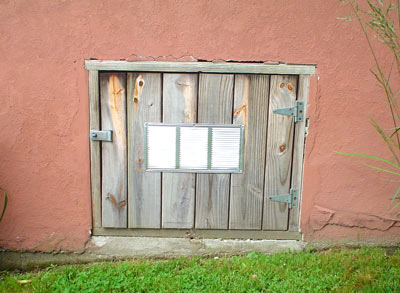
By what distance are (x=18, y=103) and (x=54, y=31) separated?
529 millimetres

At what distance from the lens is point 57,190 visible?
97.8 inches

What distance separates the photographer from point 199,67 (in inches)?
93.0

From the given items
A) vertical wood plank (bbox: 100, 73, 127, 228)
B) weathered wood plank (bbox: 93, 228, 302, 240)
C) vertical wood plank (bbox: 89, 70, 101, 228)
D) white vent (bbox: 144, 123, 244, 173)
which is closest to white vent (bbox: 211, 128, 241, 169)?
white vent (bbox: 144, 123, 244, 173)

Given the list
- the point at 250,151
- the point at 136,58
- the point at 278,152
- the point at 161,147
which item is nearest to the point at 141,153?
the point at 161,147

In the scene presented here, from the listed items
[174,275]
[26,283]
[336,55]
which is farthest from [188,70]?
[26,283]

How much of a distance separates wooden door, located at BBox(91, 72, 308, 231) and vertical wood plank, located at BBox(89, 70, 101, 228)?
0.07ft

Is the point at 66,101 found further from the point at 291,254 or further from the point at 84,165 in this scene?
the point at 291,254

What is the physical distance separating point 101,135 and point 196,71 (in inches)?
30.2

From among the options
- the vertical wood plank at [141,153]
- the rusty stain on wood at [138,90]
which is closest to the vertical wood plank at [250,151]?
the vertical wood plank at [141,153]

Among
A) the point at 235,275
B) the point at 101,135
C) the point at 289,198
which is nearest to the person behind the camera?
the point at 235,275

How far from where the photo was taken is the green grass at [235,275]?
220 cm

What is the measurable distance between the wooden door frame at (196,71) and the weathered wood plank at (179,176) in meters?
0.06

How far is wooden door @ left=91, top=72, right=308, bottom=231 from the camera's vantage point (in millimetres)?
2412

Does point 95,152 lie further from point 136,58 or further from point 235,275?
point 235,275
